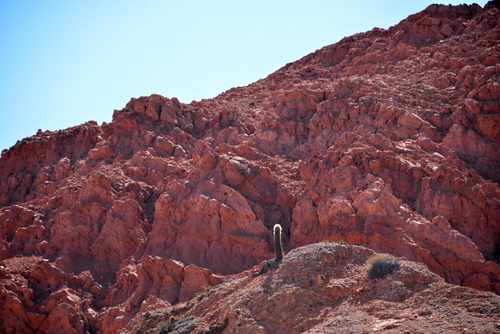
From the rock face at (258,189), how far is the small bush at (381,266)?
5.40m

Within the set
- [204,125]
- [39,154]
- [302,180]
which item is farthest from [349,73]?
[39,154]

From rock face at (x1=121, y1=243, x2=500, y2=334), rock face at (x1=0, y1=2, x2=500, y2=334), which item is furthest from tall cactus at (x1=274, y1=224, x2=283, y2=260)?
rock face at (x1=0, y1=2, x2=500, y2=334)

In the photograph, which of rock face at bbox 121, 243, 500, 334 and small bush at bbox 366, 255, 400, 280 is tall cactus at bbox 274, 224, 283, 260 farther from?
small bush at bbox 366, 255, 400, 280

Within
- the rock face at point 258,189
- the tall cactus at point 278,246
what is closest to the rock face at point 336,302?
the tall cactus at point 278,246

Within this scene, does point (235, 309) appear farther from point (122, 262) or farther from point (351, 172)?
point (122, 262)

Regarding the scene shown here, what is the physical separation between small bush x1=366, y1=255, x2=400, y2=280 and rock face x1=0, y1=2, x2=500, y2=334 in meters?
5.40

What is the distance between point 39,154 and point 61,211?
1027cm

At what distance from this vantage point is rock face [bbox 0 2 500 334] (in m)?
23.3

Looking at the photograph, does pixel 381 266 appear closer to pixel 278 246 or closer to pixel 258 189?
pixel 278 246

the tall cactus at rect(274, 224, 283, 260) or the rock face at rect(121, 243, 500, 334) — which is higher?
the tall cactus at rect(274, 224, 283, 260)

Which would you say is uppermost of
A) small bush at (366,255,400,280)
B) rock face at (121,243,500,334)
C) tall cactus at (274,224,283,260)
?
tall cactus at (274,224,283,260)

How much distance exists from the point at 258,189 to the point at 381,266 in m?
14.1

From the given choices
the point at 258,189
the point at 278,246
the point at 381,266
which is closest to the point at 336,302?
the point at 381,266

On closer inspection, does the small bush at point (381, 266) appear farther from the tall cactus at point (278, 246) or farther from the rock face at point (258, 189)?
the rock face at point (258, 189)
